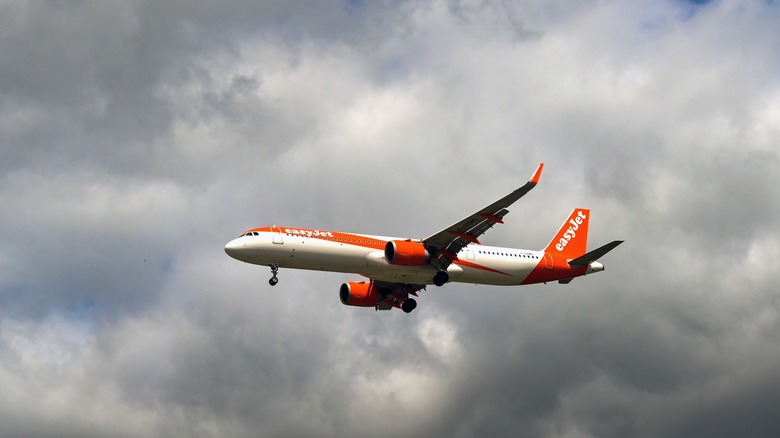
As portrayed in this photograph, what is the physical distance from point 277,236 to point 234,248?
9.22ft

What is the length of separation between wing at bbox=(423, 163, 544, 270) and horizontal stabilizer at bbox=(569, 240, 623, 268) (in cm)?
773

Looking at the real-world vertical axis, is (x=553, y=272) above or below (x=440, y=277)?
Result: above

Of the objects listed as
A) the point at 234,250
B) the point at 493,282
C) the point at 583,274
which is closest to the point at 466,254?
the point at 493,282

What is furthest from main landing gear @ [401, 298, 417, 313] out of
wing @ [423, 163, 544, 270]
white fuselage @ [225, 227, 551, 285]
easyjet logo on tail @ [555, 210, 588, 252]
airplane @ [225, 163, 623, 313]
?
easyjet logo on tail @ [555, 210, 588, 252]

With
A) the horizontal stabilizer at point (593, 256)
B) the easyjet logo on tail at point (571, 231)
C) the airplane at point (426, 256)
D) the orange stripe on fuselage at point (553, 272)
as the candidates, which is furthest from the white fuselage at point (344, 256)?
the easyjet logo on tail at point (571, 231)

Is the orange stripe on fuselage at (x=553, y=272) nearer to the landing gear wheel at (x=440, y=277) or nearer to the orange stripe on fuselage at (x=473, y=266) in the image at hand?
the orange stripe on fuselage at (x=473, y=266)

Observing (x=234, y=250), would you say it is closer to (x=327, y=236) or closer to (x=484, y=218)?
(x=327, y=236)

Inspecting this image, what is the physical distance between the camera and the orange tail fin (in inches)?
3386

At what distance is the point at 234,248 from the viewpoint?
74562 mm

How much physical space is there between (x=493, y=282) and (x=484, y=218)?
8.47 m

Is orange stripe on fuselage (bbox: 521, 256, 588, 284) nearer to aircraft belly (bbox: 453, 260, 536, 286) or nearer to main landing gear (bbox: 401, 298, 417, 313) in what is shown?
aircraft belly (bbox: 453, 260, 536, 286)

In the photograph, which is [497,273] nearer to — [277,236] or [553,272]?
[553,272]

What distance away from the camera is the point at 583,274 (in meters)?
84.1

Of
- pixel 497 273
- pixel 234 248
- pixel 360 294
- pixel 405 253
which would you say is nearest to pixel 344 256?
pixel 405 253
